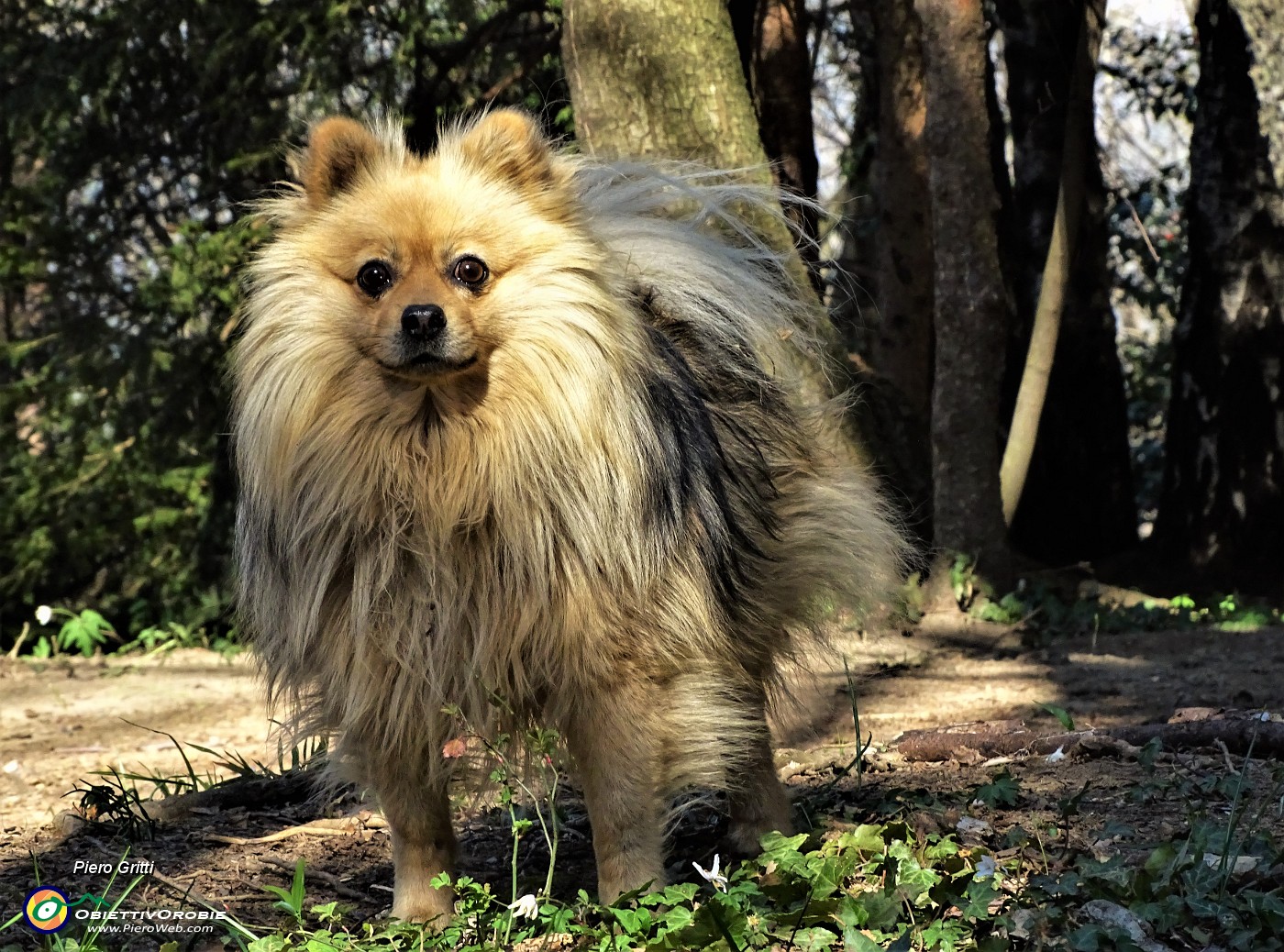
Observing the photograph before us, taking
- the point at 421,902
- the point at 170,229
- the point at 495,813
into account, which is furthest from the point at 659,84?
the point at 170,229

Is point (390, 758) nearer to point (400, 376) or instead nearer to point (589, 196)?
point (400, 376)

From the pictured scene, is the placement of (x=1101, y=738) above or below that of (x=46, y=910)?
above

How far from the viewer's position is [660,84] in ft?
21.1

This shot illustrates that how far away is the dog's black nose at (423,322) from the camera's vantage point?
3.19 m

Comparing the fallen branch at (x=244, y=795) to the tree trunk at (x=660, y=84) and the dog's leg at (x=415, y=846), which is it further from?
the tree trunk at (x=660, y=84)

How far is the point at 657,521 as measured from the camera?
336 cm

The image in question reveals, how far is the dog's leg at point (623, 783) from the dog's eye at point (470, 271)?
1.01 meters

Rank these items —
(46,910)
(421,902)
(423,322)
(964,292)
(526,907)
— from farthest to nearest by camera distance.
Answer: (964,292) < (421,902) < (46,910) < (423,322) < (526,907)

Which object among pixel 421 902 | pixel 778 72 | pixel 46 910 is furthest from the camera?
pixel 778 72

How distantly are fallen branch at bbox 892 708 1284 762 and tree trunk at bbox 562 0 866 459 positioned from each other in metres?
2.26

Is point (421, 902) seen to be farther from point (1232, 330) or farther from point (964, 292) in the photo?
point (1232, 330)

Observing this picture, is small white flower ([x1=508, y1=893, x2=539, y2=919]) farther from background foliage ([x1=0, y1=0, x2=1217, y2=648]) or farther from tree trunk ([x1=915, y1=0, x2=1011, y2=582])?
background foliage ([x1=0, y1=0, x2=1217, y2=648])

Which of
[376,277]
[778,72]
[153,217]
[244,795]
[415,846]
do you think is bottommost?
[244,795]

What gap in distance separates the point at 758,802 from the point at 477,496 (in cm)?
118
